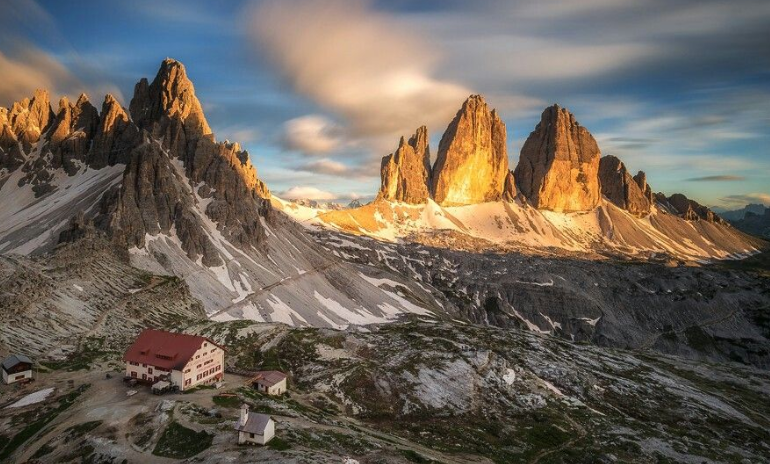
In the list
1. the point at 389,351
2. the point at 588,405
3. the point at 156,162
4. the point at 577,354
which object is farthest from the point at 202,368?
the point at 156,162

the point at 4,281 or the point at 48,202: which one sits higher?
the point at 48,202

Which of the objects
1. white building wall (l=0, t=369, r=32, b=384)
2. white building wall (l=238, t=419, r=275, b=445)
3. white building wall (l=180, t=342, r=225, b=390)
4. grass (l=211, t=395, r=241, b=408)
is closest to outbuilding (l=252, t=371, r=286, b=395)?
white building wall (l=180, t=342, r=225, b=390)

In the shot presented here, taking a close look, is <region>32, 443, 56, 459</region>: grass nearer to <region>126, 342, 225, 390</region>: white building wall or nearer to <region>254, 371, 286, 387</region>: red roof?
<region>126, 342, 225, 390</region>: white building wall

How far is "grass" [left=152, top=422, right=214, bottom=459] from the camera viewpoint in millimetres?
43312

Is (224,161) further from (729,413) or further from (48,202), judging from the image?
(729,413)

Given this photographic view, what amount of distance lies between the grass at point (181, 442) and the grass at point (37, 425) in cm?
1506

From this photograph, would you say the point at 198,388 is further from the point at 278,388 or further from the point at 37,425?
the point at 37,425

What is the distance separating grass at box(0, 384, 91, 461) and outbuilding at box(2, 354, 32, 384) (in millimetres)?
8567

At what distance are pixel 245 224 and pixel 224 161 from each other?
32146 mm

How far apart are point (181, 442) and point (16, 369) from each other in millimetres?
32024

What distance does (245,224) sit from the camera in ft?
601

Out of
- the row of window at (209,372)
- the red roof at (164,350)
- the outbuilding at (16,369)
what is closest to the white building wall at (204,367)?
the row of window at (209,372)

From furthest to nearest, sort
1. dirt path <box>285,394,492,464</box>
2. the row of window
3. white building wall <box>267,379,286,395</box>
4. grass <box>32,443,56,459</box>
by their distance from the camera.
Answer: white building wall <box>267,379,286,395</box>
the row of window
dirt path <box>285,394,492,464</box>
grass <box>32,443,56,459</box>

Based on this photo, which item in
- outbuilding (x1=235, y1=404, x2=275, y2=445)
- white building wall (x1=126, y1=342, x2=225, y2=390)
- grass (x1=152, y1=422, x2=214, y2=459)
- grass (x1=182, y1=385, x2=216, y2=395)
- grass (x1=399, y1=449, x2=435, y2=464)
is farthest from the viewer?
white building wall (x1=126, y1=342, x2=225, y2=390)
